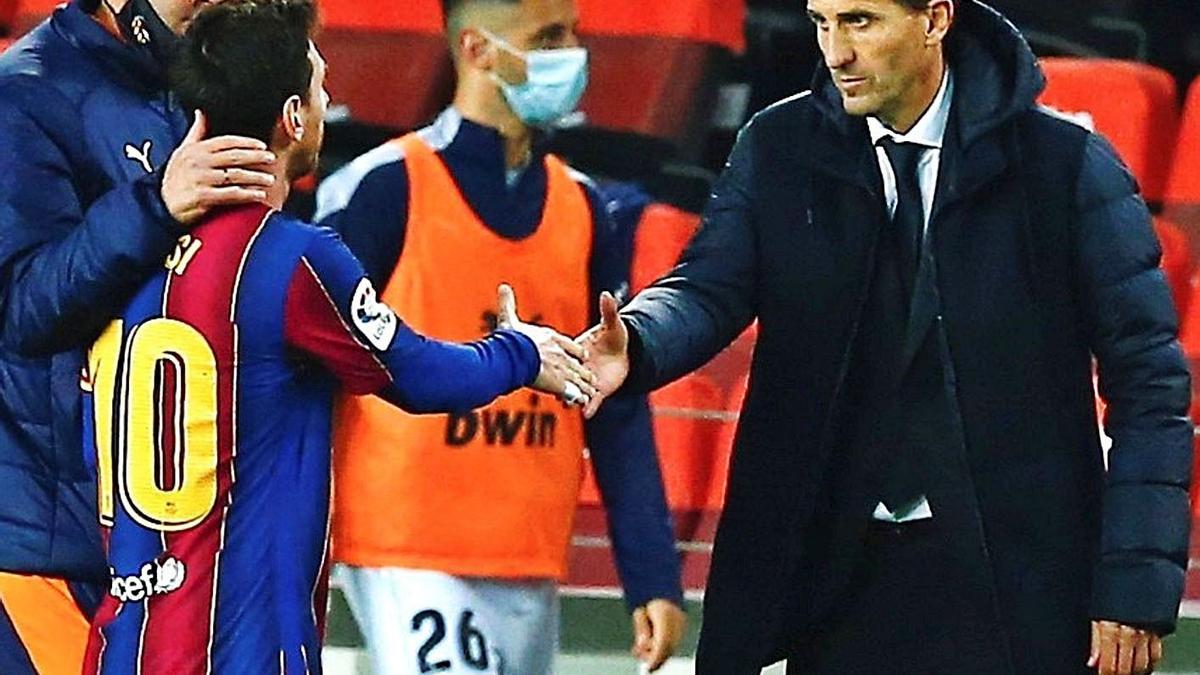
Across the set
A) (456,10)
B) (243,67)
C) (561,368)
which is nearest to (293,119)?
(243,67)

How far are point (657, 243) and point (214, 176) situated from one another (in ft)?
10.5

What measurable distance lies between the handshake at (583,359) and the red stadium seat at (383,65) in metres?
3.32

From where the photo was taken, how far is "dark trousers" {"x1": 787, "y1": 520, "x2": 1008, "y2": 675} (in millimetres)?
3188

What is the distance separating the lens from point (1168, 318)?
10.3 ft

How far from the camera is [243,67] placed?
9.02ft

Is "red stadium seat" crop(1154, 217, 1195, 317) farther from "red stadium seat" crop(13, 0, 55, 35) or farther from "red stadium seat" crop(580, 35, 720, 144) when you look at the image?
"red stadium seat" crop(13, 0, 55, 35)

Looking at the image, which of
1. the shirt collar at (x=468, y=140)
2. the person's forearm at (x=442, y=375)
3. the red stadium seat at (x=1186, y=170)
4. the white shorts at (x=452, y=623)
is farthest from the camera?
the red stadium seat at (x=1186, y=170)

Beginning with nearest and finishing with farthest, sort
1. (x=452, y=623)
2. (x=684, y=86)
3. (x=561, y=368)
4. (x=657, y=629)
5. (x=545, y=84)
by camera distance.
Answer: (x=561, y=368) < (x=657, y=629) < (x=452, y=623) < (x=545, y=84) < (x=684, y=86)

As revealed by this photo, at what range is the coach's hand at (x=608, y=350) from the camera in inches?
124

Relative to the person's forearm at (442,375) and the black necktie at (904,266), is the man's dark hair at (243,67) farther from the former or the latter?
the black necktie at (904,266)

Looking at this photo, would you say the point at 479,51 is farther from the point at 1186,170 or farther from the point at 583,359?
the point at 1186,170

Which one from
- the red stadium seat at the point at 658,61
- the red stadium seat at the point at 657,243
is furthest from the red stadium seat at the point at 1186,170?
the red stadium seat at the point at 657,243

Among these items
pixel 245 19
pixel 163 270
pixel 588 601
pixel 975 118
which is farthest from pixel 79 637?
pixel 588 601

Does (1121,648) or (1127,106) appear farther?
(1127,106)
